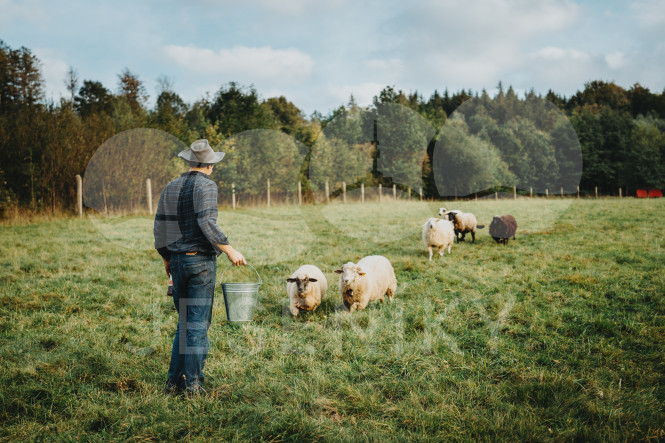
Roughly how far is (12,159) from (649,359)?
979 inches

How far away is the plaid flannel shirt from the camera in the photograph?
12.8 ft

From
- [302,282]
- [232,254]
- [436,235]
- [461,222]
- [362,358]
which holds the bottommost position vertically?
[362,358]

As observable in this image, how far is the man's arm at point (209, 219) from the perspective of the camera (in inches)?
152

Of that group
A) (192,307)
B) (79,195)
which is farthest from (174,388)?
(79,195)

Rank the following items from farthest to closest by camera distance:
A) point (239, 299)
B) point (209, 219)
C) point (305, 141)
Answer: point (305, 141)
point (239, 299)
point (209, 219)

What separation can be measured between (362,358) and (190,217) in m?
2.53

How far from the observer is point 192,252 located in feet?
13.0

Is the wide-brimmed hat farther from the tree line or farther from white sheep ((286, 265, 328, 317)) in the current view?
the tree line

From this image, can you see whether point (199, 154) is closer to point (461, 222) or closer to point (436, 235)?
point (436, 235)

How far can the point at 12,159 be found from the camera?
20.2m

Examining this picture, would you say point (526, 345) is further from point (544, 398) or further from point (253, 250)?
point (253, 250)

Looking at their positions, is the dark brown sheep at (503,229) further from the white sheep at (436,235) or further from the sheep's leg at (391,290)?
the sheep's leg at (391,290)

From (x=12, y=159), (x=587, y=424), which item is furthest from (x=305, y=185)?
(x=587, y=424)

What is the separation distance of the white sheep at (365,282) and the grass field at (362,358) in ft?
0.99
